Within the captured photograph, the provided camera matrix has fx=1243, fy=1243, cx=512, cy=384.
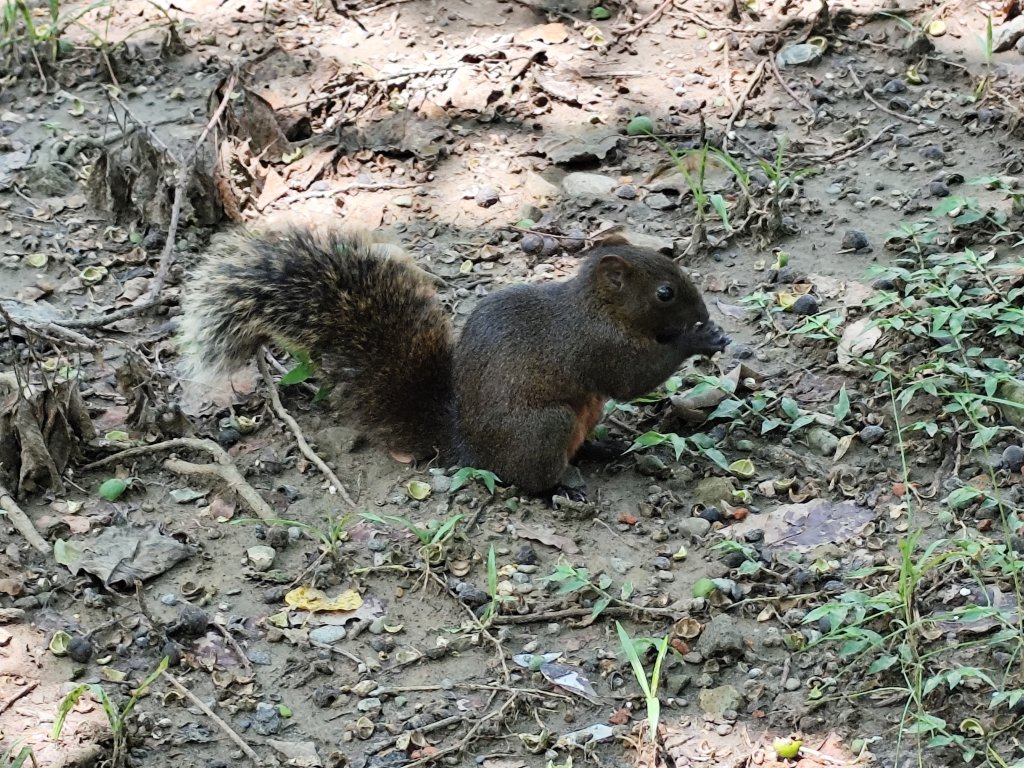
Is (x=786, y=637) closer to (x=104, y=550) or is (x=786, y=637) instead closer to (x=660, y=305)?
(x=660, y=305)

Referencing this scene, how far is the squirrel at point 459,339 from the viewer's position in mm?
4164

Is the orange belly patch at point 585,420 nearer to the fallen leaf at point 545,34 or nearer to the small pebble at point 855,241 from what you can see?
the small pebble at point 855,241

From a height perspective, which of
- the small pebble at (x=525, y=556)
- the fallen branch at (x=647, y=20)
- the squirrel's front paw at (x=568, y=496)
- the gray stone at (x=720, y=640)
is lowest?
the small pebble at (x=525, y=556)

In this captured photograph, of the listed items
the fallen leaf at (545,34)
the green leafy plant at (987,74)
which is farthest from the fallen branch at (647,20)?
the green leafy plant at (987,74)

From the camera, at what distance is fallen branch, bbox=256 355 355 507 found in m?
4.12

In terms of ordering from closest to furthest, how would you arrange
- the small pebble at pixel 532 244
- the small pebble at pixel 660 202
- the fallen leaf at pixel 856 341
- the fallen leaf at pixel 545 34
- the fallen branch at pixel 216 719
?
1. the fallen branch at pixel 216 719
2. the fallen leaf at pixel 856 341
3. the small pebble at pixel 532 244
4. the small pebble at pixel 660 202
5. the fallen leaf at pixel 545 34

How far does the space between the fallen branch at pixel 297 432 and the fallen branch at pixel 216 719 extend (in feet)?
3.13

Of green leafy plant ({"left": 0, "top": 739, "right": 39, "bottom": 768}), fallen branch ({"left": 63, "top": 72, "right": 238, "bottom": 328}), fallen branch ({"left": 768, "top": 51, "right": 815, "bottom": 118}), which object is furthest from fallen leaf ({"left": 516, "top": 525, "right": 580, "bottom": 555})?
fallen branch ({"left": 768, "top": 51, "right": 815, "bottom": 118})

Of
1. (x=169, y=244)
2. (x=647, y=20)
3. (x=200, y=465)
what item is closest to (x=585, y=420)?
(x=200, y=465)

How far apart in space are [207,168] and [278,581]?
7.71 ft

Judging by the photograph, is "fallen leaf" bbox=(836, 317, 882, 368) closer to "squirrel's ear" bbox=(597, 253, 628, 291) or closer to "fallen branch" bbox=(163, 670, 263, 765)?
"squirrel's ear" bbox=(597, 253, 628, 291)

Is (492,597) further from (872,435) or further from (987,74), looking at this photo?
(987,74)

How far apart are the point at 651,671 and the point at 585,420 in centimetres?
118

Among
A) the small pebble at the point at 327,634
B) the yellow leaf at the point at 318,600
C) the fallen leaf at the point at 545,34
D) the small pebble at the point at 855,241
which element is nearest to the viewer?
the small pebble at the point at 327,634
